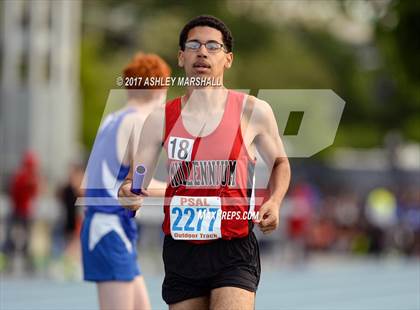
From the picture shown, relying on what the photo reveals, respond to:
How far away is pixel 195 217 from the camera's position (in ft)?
19.4

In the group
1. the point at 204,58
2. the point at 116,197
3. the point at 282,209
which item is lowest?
the point at 116,197

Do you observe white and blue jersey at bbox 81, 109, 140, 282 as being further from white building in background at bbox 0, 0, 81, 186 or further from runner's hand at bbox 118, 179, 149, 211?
white building in background at bbox 0, 0, 81, 186

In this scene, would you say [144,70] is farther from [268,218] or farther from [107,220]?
[268,218]

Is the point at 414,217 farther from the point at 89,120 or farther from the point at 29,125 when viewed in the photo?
the point at 89,120

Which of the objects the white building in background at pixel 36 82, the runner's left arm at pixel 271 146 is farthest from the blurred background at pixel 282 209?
the runner's left arm at pixel 271 146

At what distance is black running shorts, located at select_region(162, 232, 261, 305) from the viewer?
5.77m

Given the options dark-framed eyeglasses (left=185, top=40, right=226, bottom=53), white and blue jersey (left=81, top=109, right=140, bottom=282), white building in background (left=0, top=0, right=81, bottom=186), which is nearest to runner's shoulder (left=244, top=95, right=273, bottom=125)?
dark-framed eyeglasses (left=185, top=40, right=226, bottom=53)

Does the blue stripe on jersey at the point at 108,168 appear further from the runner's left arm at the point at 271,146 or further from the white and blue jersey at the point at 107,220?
the runner's left arm at the point at 271,146

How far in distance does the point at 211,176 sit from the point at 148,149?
42 cm

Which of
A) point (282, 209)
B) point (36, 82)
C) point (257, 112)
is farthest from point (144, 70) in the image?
point (36, 82)

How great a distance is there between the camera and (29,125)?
80.0ft

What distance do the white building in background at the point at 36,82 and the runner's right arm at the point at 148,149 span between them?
57.4 ft

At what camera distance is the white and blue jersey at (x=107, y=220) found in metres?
7.34

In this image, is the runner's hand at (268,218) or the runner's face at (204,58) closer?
the runner's hand at (268,218)
